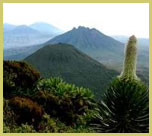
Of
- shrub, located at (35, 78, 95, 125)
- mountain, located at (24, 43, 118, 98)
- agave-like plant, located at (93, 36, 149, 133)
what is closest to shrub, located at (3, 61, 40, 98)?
shrub, located at (35, 78, 95, 125)

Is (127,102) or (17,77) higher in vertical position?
(17,77)

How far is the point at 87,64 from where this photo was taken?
6540 inches

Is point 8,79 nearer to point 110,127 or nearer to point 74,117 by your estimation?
point 74,117

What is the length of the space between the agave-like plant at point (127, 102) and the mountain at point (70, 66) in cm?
10309

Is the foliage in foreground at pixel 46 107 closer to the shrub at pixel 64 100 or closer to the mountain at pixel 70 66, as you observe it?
the shrub at pixel 64 100

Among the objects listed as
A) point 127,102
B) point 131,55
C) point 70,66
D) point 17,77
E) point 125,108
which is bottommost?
point 125,108

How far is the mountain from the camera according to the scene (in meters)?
131

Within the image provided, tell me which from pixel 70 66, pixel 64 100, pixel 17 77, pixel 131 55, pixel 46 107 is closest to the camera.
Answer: pixel 131 55

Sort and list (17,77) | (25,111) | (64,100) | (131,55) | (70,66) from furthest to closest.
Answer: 1. (70,66)
2. (17,77)
3. (64,100)
4. (25,111)
5. (131,55)

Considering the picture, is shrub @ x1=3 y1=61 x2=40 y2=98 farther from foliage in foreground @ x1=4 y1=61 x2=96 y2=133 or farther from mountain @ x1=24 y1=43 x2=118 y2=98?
mountain @ x1=24 y1=43 x2=118 y2=98

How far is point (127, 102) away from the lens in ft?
30.8

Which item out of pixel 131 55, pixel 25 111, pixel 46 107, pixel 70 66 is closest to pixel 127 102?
pixel 131 55

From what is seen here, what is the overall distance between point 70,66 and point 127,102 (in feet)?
503

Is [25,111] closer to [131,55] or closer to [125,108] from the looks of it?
[125,108]
